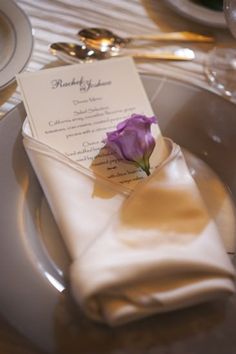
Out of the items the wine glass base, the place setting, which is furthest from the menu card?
the wine glass base

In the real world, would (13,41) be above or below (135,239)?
above

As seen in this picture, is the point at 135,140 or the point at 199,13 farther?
the point at 199,13

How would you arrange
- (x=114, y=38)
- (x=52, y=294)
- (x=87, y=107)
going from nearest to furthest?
(x=52, y=294)
(x=87, y=107)
(x=114, y=38)

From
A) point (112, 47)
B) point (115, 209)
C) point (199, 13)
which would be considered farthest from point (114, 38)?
point (115, 209)

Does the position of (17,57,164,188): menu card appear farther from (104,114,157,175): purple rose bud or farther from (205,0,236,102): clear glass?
(205,0,236,102): clear glass

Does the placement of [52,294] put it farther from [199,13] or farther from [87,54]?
[199,13]
